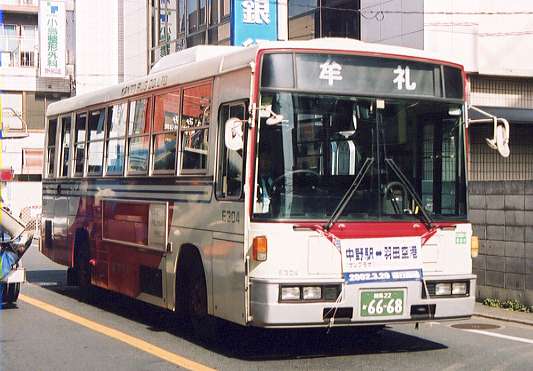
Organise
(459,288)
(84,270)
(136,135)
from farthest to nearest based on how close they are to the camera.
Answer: (84,270) < (136,135) < (459,288)

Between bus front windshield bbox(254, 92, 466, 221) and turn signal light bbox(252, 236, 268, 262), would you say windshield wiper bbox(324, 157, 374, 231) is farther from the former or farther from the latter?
turn signal light bbox(252, 236, 268, 262)

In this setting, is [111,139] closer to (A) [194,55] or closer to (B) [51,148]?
(A) [194,55]

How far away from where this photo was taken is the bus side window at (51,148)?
47.6ft

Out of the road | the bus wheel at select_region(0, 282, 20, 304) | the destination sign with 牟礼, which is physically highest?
the destination sign with 牟礼

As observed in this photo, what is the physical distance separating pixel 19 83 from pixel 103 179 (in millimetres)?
38113

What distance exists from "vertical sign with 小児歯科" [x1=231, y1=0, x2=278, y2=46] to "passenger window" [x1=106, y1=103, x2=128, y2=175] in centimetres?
1036

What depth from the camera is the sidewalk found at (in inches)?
443

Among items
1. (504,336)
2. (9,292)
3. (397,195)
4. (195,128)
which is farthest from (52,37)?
(397,195)

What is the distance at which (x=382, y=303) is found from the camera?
798cm

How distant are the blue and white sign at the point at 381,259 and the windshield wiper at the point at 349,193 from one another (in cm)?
26

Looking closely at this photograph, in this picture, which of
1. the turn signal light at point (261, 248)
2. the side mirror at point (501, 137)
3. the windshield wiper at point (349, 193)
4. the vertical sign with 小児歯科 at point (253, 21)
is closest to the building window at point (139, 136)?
the turn signal light at point (261, 248)

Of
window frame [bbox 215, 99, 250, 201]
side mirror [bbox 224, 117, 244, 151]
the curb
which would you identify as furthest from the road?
side mirror [bbox 224, 117, 244, 151]

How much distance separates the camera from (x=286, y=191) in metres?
7.77

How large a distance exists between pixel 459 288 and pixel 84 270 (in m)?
6.86
